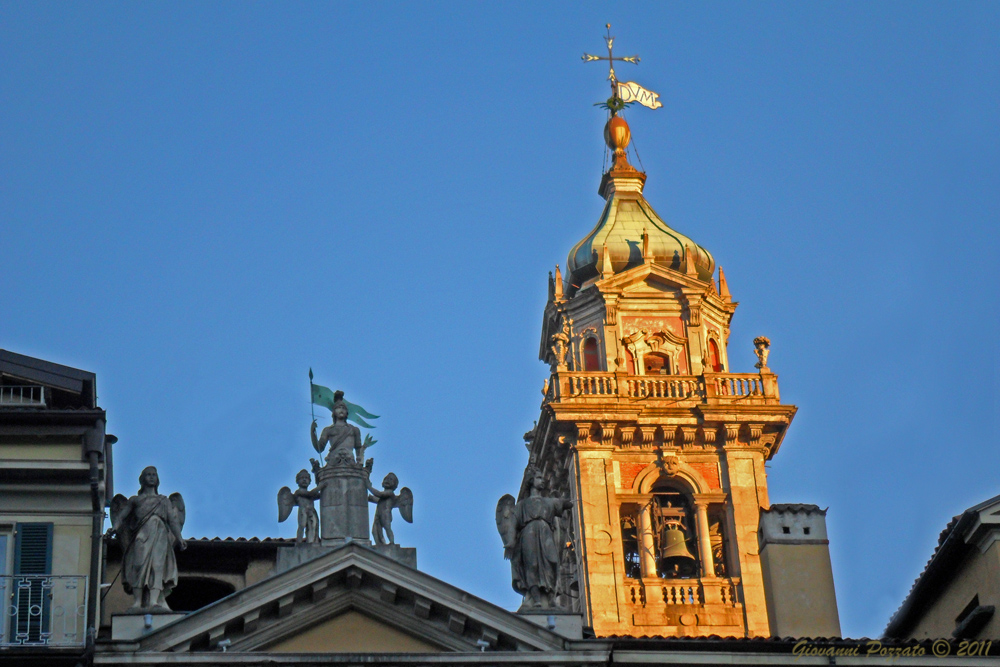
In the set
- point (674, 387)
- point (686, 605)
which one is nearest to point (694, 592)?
point (686, 605)

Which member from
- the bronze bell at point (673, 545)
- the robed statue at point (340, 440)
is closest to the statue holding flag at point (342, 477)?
the robed statue at point (340, 440)

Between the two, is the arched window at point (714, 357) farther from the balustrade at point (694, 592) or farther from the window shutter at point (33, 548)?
the window shutter at point (33, 548)

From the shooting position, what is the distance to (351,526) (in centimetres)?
3925

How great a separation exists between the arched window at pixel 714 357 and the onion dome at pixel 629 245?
2237mm

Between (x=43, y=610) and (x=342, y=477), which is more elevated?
(x=342, y=477)

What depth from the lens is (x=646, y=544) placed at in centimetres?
6100

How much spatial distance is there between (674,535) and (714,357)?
6838mm

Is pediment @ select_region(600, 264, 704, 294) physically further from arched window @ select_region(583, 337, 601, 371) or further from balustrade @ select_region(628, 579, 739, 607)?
balustrade @ select_region(628, 579, 739, 607)

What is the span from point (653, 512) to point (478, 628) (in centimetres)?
2526

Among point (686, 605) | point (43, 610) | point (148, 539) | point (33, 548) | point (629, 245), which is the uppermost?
point (629, 245)

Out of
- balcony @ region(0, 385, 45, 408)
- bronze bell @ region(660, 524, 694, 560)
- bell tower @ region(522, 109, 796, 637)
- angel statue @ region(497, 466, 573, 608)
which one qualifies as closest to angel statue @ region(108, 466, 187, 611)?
balcony @ region(0, 385, 45, 408)

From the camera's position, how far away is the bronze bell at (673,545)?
61.1 m

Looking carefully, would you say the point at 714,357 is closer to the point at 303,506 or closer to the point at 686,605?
the point at 686,605

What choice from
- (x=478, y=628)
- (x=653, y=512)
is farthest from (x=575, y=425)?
(x=478, y=628)
